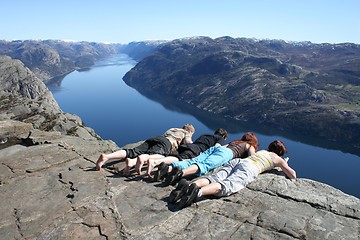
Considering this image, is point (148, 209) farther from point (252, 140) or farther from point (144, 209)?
point (252, 140)

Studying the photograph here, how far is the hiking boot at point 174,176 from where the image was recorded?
443 inches

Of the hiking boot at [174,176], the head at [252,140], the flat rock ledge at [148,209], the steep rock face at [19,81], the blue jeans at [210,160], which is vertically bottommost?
the steep rock face at [19,81]

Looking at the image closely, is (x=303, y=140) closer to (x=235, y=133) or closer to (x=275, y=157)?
(x=235, y=133)

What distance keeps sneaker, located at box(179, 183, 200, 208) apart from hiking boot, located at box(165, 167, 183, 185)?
1.55 m

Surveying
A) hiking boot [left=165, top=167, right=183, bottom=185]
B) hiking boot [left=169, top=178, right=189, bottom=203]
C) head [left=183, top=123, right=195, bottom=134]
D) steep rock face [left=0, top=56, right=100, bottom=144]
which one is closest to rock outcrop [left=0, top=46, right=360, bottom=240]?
hiking boot [left=169, top=178, right=189, bottom=203]

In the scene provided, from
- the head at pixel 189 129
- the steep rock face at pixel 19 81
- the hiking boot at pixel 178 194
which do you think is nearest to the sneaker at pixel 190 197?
the hiking boot at pixel 178 194

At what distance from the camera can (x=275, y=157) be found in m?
12.5

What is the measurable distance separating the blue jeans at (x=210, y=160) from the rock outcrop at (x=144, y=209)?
4.65ft

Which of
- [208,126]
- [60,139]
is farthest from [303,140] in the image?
[60,139]

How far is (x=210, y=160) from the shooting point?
12.3 meters

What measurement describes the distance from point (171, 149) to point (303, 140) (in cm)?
17819

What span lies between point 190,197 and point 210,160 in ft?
9.47

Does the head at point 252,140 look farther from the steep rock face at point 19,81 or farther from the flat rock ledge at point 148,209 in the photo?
the steep rock face at point 19,81

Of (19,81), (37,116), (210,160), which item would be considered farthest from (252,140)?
(19,81)
